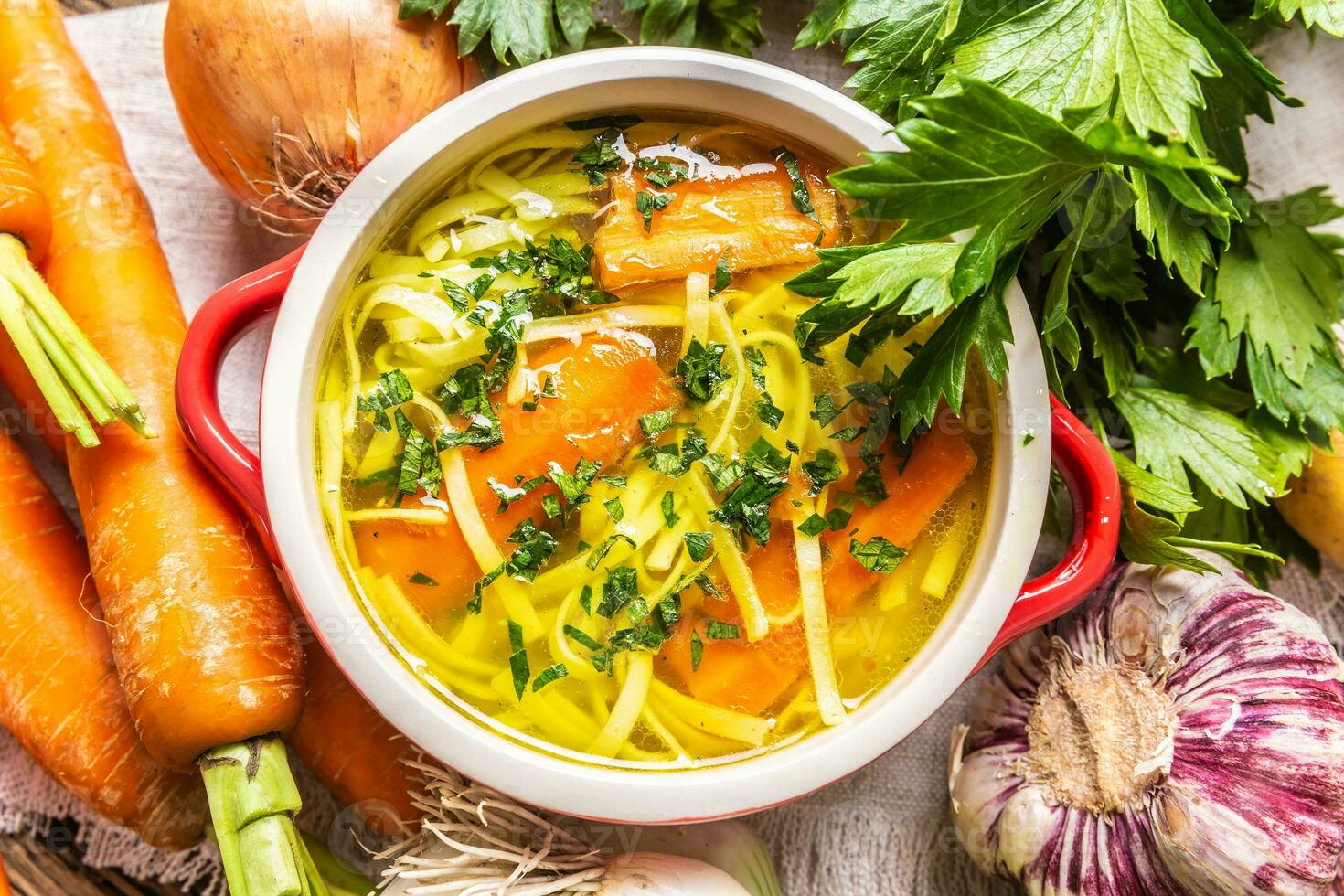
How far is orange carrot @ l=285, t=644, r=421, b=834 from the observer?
2008 millimetres

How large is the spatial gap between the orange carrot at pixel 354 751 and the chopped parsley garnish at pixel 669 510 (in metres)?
0.79

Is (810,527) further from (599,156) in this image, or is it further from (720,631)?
(599,156)

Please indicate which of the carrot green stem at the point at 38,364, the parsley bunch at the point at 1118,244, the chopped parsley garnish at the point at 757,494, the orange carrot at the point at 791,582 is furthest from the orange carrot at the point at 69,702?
the parsley bunch at the point at 1118,244

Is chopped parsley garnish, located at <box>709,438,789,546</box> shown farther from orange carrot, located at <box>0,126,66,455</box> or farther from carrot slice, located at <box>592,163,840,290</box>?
orange carrot, located at <box>0,126,66,455</box>

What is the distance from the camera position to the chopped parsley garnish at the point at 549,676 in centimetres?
164

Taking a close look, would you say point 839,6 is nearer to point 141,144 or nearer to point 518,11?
point 518,11

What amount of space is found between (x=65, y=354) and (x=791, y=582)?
1345mm

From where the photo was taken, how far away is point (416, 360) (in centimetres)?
168

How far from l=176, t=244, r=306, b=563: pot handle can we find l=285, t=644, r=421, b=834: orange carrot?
0.52m

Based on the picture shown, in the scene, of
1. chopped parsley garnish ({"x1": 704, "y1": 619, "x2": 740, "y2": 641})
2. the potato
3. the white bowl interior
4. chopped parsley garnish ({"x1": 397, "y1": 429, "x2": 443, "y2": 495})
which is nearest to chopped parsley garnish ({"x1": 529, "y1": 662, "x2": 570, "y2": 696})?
the white bowl interior

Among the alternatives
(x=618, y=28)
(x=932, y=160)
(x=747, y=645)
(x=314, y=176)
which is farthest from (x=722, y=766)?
(x=618, y=28)

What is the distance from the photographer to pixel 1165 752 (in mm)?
1782

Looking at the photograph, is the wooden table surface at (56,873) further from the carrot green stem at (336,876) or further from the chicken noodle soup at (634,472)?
the chicken noodle soup at (634,472)

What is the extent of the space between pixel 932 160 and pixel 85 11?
6.19 feet
